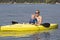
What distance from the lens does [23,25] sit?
21656 millimetres

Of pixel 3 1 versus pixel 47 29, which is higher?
pixel 47 29

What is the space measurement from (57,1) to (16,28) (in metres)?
138

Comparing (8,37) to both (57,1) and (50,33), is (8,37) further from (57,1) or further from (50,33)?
(57,1)

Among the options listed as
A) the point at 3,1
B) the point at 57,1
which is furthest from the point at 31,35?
the point at 3,1

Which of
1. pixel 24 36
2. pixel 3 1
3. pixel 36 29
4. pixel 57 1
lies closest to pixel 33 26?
pixel 36 29

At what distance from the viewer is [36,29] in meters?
22.1

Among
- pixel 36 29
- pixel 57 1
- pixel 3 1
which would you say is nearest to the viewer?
pixel 36 29

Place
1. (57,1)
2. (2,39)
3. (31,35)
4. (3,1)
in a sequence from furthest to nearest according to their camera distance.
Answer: (3,1) → (57,1) → (31,35) → (2,39)

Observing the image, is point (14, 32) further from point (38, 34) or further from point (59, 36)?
point (59, 36)

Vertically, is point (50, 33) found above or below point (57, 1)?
above

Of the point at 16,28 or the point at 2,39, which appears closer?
the point at 2,39

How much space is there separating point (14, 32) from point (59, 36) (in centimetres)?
292

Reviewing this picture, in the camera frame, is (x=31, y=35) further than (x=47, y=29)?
No

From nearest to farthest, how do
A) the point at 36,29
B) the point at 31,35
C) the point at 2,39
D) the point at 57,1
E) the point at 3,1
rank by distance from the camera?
the point at 2,39 → the point at 31,35 → the point at 36,29 → the point at 57,1 → the point at 3,1
